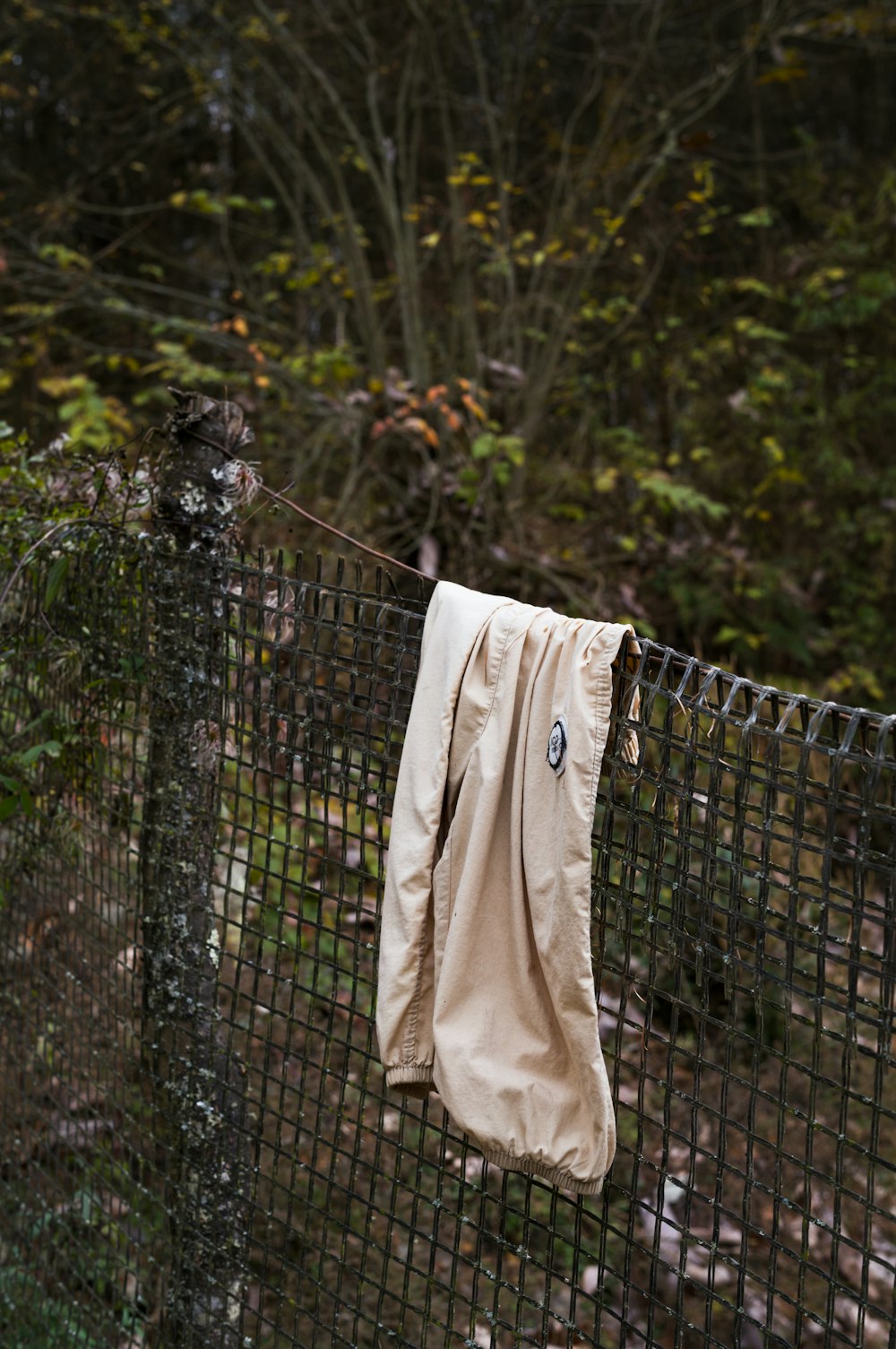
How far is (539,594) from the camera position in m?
6.39

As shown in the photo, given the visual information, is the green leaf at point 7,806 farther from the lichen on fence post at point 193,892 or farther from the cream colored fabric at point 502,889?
the cream colored fabric at point 502,889

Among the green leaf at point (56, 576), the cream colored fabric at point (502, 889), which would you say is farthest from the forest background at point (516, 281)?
the cream colored fabric at point (502, 889)

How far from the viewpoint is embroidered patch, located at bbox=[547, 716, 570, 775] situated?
146cm

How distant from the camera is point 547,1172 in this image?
1.47m

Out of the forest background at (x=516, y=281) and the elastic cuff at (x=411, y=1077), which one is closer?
the elastic cuff at (x=411, y=1077)

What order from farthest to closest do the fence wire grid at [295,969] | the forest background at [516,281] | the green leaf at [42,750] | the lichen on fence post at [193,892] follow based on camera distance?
the forest background at [516,281] → the green leaf at [42,750] → the lichen on fence post at [193,892] → the fence wire grid at [295,969]

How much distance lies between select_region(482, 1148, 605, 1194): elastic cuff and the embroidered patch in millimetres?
515

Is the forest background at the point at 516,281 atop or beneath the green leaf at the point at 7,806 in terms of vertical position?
atop

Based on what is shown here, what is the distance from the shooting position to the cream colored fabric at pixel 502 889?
143 cm

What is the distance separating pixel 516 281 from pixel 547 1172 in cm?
652

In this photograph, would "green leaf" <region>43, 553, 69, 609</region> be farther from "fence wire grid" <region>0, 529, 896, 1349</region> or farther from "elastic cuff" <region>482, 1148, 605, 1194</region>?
"elastic cuff" <region>482, 1148, 605, 1194</region>

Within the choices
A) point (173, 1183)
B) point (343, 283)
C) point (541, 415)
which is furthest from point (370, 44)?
point (173, 1183)

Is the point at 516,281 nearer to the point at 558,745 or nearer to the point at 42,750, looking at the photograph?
the point at 42,750

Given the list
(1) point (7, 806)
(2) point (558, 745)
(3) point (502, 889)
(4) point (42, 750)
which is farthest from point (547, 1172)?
(1) point (7, 806)
